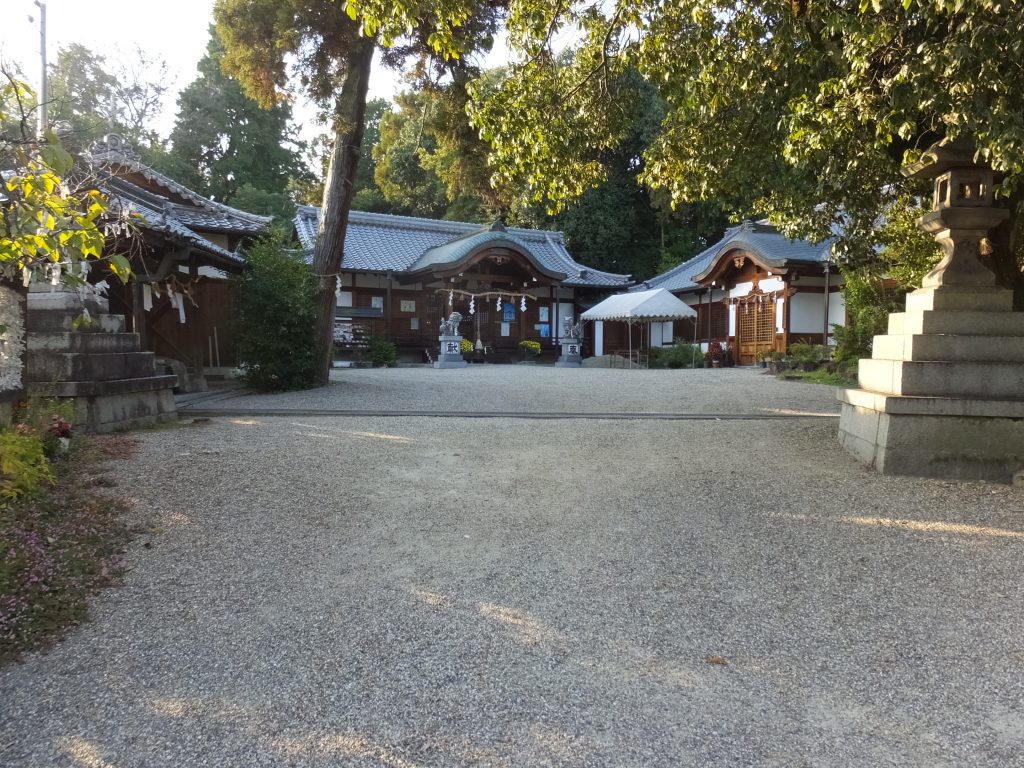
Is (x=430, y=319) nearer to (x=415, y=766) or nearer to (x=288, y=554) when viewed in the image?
(x=288, y=554)

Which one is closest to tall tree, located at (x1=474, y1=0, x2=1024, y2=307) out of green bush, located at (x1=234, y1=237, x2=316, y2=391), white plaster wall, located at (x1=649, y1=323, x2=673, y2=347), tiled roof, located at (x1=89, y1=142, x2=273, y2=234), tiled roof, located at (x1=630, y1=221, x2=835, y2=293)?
green bush, located at (x1=234, y1=237, x2=316, y2=391)

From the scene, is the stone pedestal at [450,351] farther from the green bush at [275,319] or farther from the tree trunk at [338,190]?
the green bush at [275,319]

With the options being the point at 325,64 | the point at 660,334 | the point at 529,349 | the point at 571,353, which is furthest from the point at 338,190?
the point at 660,334

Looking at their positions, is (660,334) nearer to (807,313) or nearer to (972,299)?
(807,313)

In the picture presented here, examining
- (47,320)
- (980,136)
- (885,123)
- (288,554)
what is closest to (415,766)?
(288,554)

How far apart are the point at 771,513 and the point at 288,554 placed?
3.00 metres

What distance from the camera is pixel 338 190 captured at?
10.9m

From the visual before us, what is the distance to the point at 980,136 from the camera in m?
3.94

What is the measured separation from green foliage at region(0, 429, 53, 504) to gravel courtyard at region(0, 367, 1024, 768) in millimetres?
560

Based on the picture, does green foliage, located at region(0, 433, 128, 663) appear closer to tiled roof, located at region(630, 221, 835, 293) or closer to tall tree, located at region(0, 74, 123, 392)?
tall tree, located at region(0, 74, 123, 392)

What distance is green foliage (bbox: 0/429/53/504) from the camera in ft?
12.6

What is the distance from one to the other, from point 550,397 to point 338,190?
502 cm

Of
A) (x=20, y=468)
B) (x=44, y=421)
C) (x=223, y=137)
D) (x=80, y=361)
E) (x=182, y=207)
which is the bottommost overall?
(x=20, y=468)

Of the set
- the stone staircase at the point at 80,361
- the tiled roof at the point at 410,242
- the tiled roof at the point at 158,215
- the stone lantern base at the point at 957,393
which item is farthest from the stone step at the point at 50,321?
the tiled roof at the point at 410,242
